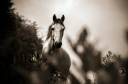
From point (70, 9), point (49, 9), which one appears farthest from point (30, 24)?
point (70, 9)

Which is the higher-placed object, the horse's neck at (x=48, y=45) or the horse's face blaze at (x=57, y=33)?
the horse's face blaze at (x=57, y=33)

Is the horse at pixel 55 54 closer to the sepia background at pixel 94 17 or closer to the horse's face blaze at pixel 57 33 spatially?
the horse's face blaze at pixel 57 33

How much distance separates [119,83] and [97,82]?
24 centimetres

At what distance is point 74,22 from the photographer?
3168mm

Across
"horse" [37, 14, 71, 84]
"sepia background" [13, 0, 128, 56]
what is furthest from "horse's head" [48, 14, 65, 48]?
"sepia background" [13, 0, 128, 56]

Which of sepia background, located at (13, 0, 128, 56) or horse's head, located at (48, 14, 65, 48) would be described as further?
sepia background, located at (13, 0, 128, 56)

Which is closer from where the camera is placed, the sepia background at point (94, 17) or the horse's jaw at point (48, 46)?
the horse's jaw at point (48, 46)

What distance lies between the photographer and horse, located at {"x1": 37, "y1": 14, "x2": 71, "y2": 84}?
8.80 ft

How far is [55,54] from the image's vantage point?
107 inches

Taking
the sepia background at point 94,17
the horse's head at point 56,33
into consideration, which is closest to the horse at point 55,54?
the horse's head at point 56,33

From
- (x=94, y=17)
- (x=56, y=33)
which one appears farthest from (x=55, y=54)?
(x=94, y=17)

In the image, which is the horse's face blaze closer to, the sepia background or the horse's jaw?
the horse's jaw

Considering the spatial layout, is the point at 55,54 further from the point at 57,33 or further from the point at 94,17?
the point at 94,17

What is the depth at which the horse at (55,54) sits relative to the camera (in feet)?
8.80
